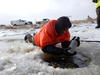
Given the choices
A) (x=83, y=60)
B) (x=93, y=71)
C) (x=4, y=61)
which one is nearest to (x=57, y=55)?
(x=83, y=60)

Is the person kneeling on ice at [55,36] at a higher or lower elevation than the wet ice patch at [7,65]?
higher

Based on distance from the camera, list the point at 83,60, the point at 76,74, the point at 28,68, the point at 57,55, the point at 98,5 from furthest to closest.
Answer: the point at 98,5 < the point at 57,55 < the point at 83,60 < the point at 28,68 < the point at 76,74

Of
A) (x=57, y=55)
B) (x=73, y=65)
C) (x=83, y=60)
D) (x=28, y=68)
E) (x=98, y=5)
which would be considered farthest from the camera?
(x=98, y=5)

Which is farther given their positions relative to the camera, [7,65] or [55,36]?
[55,36]

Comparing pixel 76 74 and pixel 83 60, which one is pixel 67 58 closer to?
pixel 83 60

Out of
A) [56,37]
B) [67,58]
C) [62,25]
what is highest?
[62,25]

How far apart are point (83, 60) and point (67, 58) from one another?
348 mm

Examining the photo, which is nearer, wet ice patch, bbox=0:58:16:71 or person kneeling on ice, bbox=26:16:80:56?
wet ice patch, bbox=0:58:16:71

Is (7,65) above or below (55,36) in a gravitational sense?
below

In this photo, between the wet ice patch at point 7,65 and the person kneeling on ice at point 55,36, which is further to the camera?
the person kneeling on ice at point 55,36

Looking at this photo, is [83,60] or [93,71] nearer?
[93,71]

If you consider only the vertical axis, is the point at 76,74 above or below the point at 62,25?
below

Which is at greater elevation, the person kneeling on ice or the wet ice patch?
the person kneeling on ice

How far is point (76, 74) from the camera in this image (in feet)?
10.6
